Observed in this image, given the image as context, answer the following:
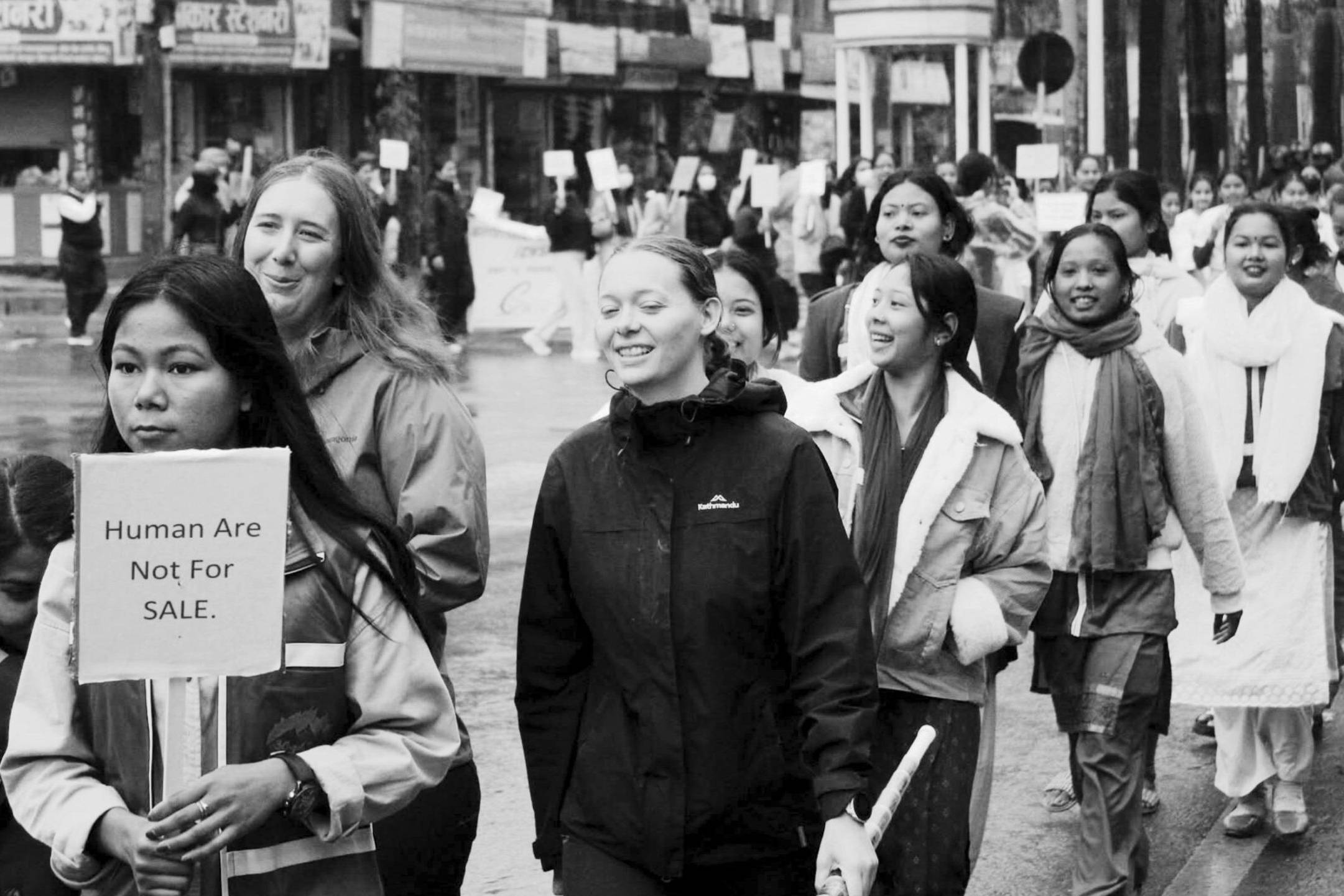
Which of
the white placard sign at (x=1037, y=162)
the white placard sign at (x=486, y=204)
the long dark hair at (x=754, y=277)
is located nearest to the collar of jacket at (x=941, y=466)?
the long dark hair at (x=754, y=277)

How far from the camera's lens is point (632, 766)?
3.68 m

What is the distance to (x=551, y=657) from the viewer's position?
3.81 m

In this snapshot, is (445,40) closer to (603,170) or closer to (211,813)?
(603,170)

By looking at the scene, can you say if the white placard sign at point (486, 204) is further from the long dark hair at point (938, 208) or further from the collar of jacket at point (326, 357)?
the collar of jacket at point (326, 357)

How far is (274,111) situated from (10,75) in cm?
457

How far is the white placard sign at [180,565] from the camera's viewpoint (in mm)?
2869

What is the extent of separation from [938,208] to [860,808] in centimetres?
316

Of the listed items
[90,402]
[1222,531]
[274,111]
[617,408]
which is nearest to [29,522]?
[617,408]

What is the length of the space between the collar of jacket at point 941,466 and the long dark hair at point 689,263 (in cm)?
95

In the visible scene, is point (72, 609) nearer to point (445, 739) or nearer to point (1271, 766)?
point (445, 739)

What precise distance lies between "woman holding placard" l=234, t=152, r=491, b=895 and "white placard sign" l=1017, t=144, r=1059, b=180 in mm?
18272

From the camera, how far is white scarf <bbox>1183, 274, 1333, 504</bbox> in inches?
276

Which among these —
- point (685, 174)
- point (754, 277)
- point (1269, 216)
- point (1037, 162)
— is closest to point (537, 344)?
point (685, 174)

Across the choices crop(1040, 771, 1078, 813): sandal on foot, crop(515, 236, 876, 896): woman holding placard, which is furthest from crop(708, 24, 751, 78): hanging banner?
crop(515, 236, 876, 896): woman holding placard
